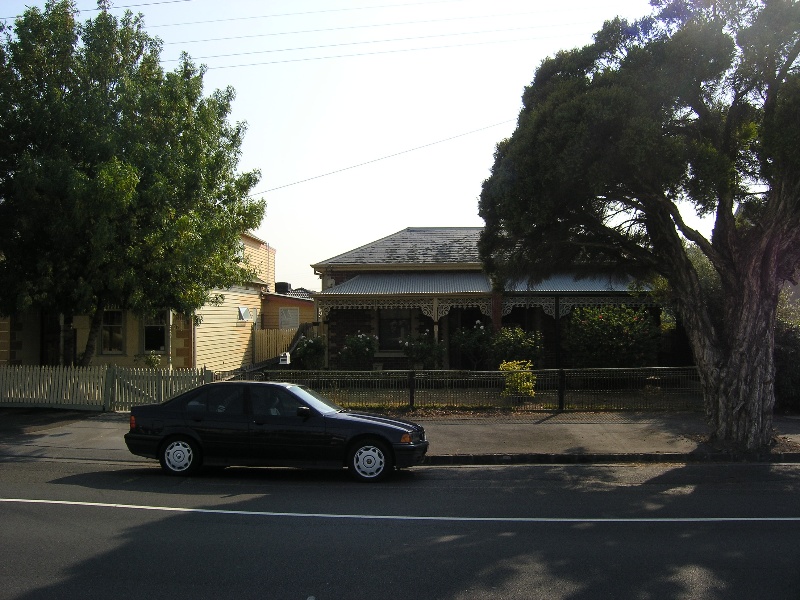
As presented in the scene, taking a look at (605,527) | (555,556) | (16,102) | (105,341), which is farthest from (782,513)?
(105,341)

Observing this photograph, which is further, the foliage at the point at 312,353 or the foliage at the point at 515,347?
the foliage at the point at 312,353

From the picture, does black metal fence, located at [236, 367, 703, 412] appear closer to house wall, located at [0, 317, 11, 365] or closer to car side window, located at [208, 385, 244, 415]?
car side window, located at [208, 385, 244, 415]

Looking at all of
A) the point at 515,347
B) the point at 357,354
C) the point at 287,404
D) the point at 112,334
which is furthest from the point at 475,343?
the point at 287,404

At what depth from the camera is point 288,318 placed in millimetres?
30750

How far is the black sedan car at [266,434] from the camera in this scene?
382 inches

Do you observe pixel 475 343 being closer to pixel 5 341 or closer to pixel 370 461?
pixel 370 461

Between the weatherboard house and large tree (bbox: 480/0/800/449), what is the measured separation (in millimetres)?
8532

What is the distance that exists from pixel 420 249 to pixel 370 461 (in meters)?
16.0

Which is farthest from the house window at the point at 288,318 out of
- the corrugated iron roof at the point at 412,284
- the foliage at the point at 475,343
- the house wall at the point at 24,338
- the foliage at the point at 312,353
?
the foliage at the point at 475,343

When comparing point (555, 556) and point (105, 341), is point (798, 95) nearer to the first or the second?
point (555, 556)

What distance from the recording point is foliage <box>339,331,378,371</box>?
20.8 metres

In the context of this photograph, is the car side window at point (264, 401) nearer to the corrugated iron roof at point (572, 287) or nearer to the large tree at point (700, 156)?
the large tree at point (700, 156)

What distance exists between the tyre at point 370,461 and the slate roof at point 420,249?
1409 cm

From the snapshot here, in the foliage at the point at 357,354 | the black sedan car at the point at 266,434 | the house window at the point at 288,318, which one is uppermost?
the house window at the point at 288,318
